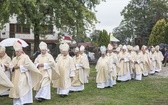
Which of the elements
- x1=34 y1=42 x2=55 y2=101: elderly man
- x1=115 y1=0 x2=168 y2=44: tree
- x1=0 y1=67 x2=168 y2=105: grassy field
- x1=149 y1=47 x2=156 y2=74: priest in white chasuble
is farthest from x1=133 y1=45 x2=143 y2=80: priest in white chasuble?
x1=115 y1=0 x2=168 y2=44: tree

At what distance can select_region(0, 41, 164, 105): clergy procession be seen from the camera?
15289 mm

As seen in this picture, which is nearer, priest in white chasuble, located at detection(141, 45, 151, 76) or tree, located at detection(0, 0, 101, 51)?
priest in white chasuble, located at detection(141, 45, 151, 76)

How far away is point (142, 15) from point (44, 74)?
231 ft

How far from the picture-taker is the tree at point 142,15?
3036 inches

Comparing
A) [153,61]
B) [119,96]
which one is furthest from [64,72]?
[153,61]

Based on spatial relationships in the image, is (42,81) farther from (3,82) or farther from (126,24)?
(126,24)

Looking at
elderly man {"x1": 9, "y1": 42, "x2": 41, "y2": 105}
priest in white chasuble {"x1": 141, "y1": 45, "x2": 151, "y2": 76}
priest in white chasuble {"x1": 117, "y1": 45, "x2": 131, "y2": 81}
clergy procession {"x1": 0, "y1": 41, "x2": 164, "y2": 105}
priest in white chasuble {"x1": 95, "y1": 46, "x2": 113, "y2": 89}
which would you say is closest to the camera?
elderly man {"x1": 9, "y1": 42, "x2": 41, "y2": 105}

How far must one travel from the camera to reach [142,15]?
85.6 m

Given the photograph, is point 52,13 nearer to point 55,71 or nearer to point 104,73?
point 104,73

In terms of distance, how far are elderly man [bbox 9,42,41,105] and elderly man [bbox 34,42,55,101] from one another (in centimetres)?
67

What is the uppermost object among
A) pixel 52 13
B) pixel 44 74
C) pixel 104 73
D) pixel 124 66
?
pixel 52 13

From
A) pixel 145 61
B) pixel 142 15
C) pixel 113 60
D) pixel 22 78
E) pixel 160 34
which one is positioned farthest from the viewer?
pixel 142 15

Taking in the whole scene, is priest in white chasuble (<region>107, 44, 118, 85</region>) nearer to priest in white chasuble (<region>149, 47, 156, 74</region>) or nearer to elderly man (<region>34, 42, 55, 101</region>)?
elderly man (<region>34, 42, 55, 101</region>)

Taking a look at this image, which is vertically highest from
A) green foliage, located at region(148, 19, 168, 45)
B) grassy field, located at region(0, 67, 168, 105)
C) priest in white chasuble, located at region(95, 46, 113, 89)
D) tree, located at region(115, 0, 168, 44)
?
tree, located at region(115, 0, 168, 44)
